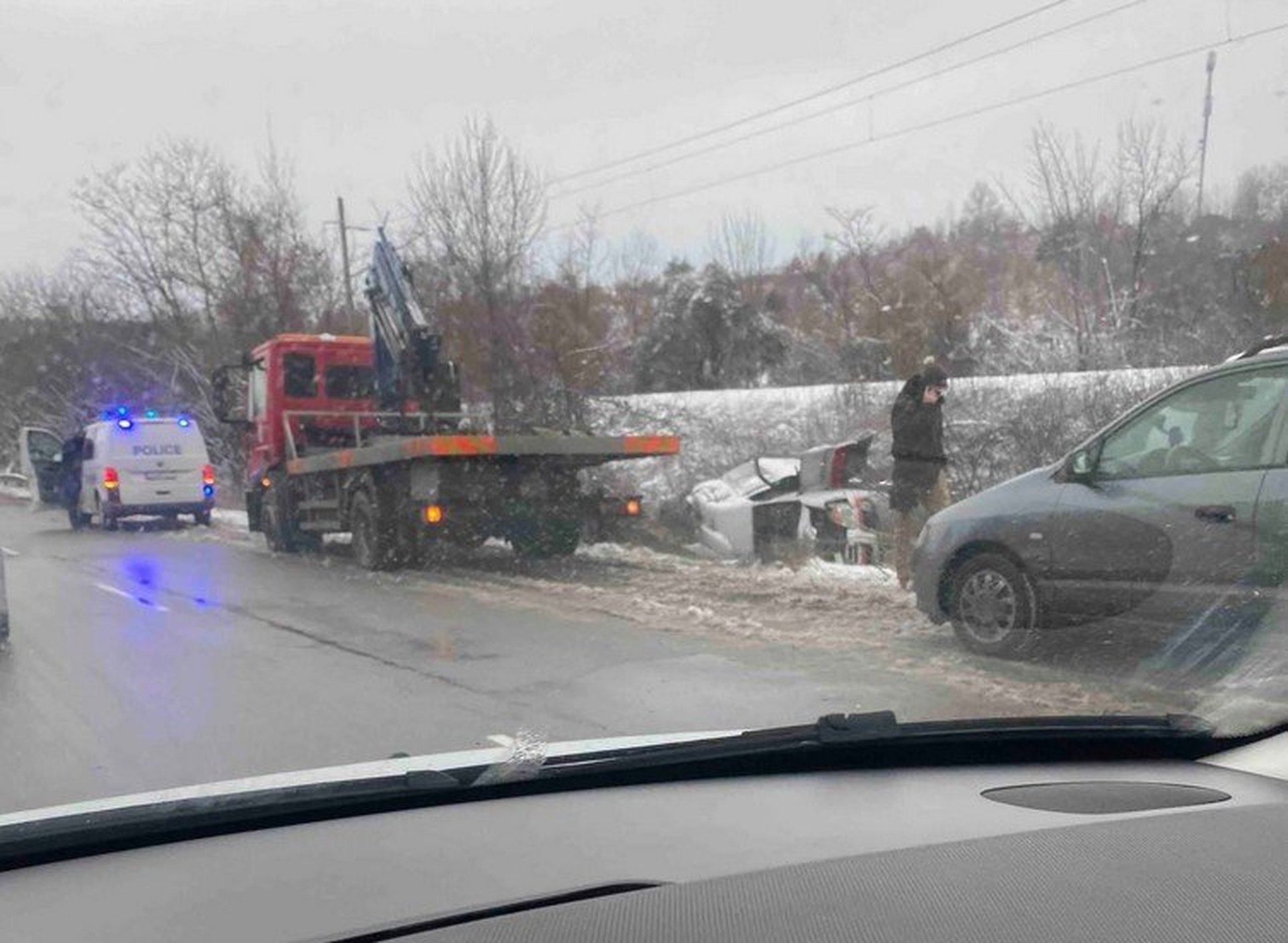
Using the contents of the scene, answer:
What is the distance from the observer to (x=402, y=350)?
55.0 ft

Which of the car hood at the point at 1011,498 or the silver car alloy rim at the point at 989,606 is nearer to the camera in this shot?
the car hood at the point at 1011,498

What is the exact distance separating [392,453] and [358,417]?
329cm

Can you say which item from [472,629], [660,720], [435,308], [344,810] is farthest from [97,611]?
[435,308]

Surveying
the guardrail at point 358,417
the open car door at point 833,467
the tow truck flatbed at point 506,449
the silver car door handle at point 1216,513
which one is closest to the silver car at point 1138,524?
the silver car door handle at point 1216,513

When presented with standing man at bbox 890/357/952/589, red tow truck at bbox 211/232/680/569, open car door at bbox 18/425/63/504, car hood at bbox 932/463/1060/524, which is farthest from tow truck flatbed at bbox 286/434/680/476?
open car door at bbox 18/425/63/504

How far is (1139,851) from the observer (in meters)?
2.59

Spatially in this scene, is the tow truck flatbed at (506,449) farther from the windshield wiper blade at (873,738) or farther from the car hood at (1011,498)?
the windshield wiper blade at (873,738)

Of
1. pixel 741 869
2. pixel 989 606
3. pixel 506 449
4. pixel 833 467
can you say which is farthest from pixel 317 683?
pixel 833 467

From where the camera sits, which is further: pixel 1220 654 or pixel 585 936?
pixel 1220 654

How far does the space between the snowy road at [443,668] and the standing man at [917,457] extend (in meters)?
0.53

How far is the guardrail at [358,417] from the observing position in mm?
16766

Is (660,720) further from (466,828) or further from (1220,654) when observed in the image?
(466,828)

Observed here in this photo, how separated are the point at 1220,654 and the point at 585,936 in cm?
577

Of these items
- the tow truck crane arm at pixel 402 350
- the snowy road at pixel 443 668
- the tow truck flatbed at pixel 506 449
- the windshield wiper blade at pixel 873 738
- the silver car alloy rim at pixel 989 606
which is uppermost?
the tow truck crane arm at pixel 402 350
